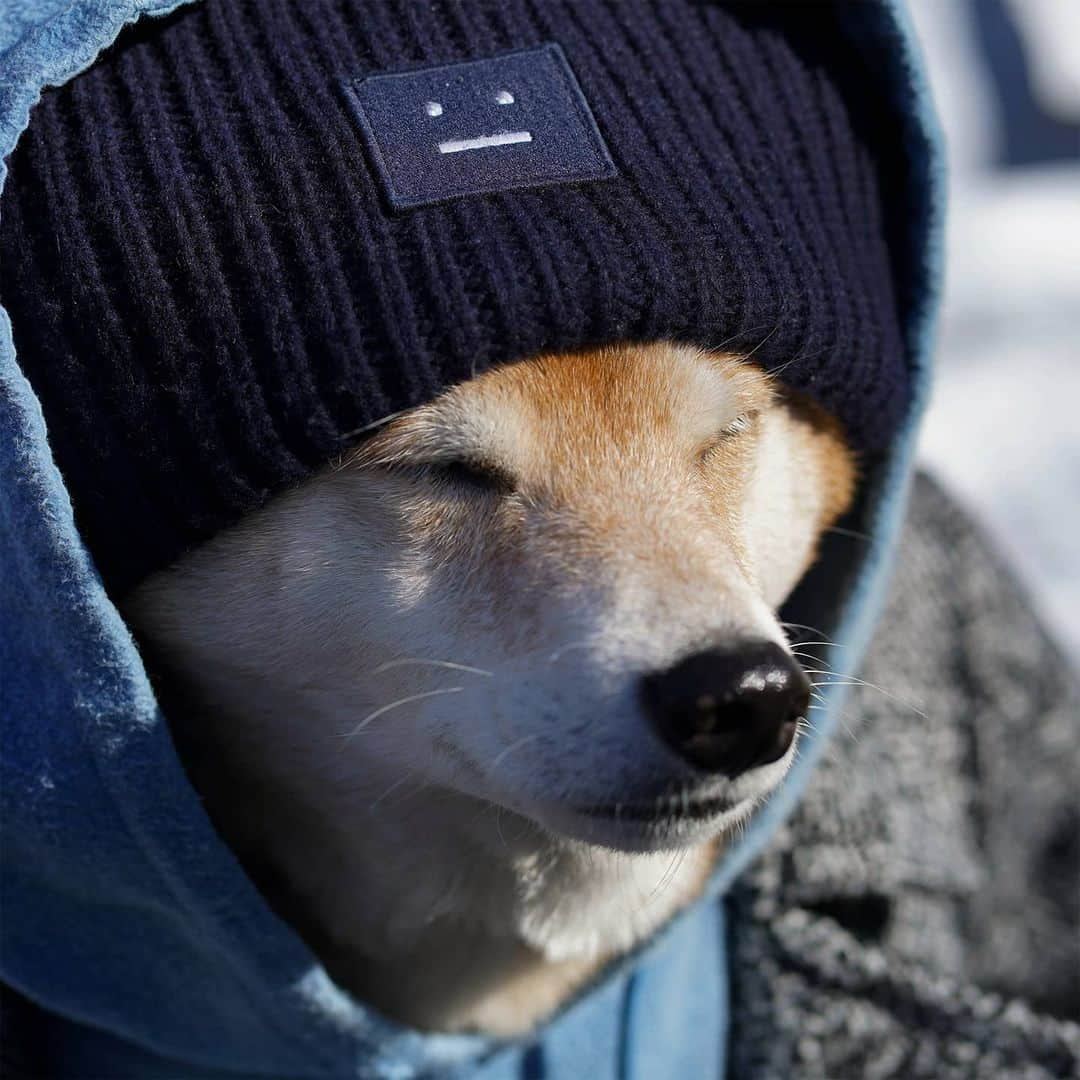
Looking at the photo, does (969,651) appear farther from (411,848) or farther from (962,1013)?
(411,848)

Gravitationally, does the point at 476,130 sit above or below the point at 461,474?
above

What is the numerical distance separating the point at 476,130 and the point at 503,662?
381mm

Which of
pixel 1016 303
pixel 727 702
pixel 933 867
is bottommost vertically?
pixel 1016 303

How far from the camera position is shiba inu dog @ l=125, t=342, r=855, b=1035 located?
99cm

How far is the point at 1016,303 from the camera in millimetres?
2807

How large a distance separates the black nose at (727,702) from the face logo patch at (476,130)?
0.37 meters

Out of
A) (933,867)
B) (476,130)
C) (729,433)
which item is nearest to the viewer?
(476,130)

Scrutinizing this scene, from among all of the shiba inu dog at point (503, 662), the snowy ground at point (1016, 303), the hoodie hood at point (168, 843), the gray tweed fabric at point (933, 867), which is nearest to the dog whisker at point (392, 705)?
the shiba inu dog at point (503, 662)

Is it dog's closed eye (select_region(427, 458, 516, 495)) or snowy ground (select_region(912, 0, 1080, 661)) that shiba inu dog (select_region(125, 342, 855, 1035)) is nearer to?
dog's closed eye (select_region(427, 458, 516, 495))

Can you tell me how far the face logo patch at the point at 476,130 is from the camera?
103 cm

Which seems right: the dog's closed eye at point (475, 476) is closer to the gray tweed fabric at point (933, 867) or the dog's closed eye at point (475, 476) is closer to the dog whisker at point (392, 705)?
the dog whisker at point (392, 705)

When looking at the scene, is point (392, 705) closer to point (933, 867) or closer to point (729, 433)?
point (729, 433)

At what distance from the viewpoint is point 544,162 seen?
1.05 meters

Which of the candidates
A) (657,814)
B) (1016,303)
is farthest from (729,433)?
(1016,303)
